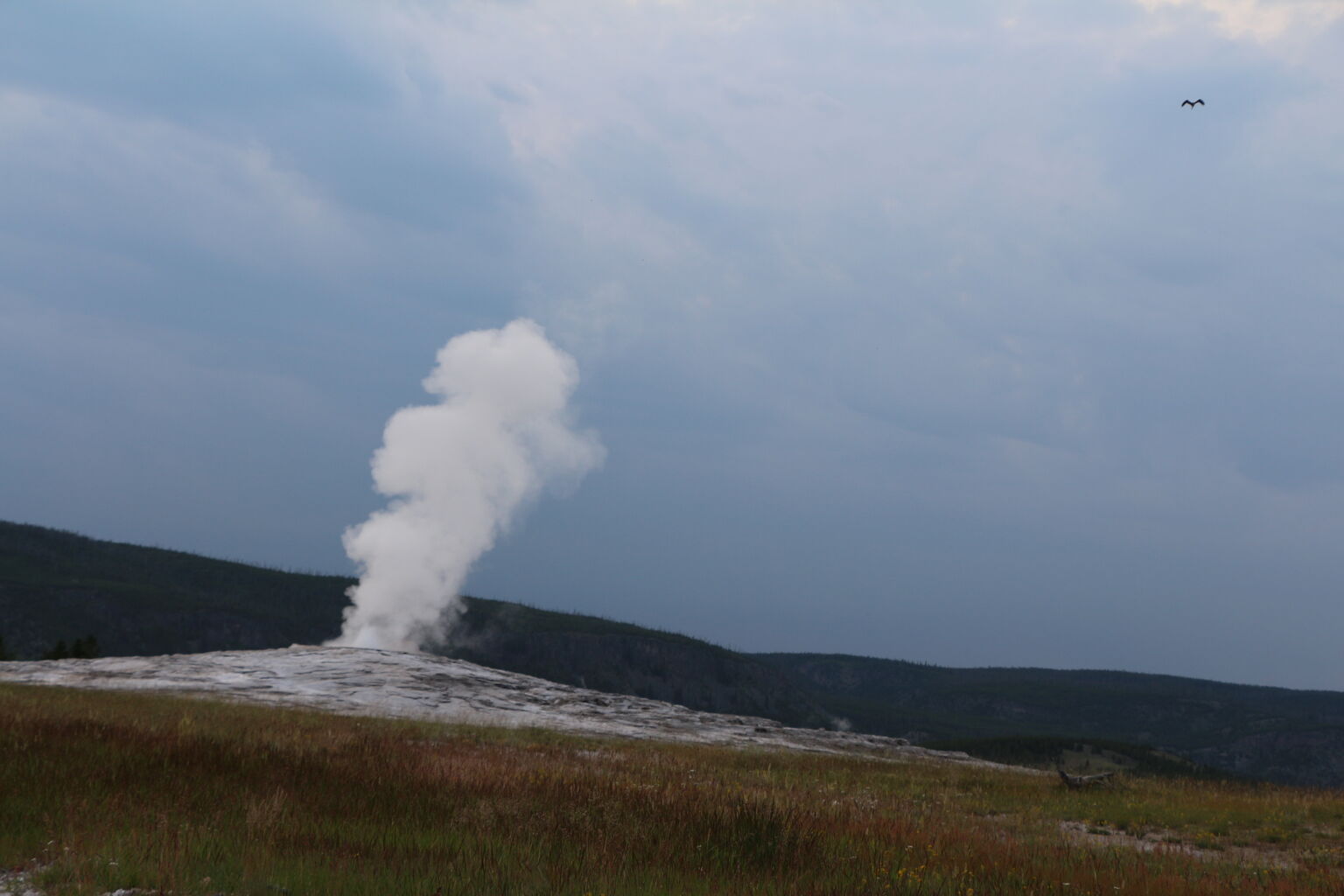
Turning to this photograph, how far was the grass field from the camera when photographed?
21.0 ft

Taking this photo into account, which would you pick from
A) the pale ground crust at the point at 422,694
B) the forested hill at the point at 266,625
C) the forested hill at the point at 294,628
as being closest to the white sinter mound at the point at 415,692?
the pale ground crust at the point at 422,694

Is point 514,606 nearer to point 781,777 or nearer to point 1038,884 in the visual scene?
point 781,777

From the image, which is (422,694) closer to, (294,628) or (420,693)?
(420,693)

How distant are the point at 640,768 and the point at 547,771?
4121mm

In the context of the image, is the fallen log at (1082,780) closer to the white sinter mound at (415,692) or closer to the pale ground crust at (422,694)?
the pale ground crust at (422,694)

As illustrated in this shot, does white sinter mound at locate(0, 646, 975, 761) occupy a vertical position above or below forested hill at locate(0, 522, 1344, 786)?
above

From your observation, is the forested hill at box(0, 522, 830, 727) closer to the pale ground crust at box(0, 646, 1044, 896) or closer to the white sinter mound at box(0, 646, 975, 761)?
the pale ground crust at box(0, 646, 1044, 896)

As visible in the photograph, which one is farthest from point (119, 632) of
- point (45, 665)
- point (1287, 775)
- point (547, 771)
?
point (1287, 775)

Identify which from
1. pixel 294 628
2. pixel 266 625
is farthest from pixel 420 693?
pixel 294 628

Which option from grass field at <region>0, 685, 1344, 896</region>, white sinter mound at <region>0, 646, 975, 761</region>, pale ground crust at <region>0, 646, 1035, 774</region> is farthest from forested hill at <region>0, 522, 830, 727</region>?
grass field at <region>0, 685, 1344, 896</region>

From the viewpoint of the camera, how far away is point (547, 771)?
1338 centimetres

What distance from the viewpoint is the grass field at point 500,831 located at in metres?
6.41

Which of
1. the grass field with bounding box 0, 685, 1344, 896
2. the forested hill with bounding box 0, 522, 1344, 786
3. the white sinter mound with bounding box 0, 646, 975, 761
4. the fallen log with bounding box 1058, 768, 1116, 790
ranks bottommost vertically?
the forested hill with bounding box 0, 522, 1344, 786

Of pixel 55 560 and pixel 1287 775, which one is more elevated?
pixel 55 560
